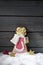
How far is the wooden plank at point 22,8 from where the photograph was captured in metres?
1.34

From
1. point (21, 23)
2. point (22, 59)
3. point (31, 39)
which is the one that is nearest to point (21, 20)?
point (21, 23)

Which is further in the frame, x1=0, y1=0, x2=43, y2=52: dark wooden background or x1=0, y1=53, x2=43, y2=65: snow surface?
x1=0, y1=0, x2=43, y2=52: dark wooden background

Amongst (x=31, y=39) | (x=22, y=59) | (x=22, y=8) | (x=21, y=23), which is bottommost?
(x=22, y=59)

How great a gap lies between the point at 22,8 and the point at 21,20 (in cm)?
9

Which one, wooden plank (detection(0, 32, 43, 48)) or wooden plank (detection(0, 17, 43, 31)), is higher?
wooden plank (detection(0, 17, 43, 31))

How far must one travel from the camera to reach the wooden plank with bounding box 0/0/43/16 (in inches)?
52.9

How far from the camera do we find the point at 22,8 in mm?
1351

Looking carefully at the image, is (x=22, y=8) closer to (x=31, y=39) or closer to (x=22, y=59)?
(x=31, y=39)

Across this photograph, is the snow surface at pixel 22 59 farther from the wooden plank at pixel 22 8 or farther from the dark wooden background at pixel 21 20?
the wooden plank at pixel 22 8

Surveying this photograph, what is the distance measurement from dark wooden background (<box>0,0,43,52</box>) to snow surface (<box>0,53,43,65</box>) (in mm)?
108

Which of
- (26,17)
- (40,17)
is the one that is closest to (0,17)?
(26,17)

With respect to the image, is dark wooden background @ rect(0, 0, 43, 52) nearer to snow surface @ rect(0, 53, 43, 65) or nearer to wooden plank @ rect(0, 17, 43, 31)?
wooden plank @ rect(0, 17, 43, 31)

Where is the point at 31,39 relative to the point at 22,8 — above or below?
below

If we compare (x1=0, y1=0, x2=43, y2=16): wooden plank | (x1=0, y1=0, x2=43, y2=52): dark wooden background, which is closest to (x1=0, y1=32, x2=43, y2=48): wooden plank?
(x1=0, y1=0, x2=43, y2=52): dark wooden background
